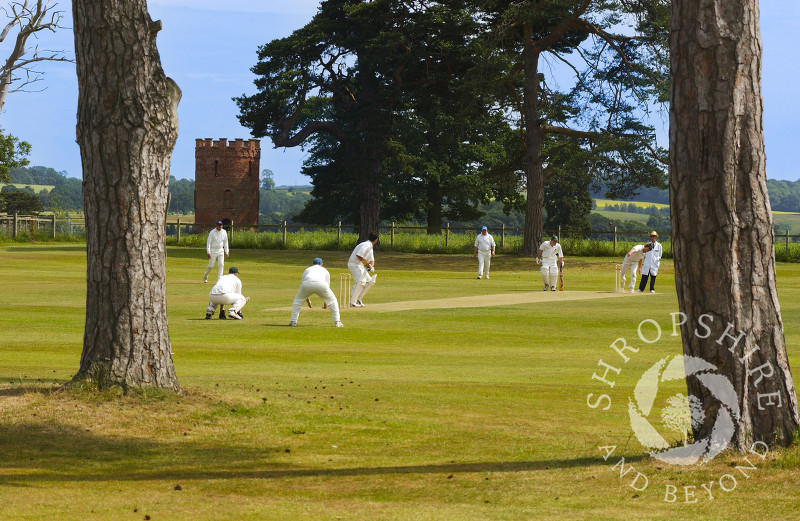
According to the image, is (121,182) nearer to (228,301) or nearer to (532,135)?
(228,301)

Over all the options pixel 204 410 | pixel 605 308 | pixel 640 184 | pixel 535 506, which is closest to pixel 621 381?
pixel 204 410

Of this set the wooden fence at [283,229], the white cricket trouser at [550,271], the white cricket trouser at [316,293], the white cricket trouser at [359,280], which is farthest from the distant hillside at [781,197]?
the white cricket trouser at [316,293]

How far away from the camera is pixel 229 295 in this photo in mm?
20391

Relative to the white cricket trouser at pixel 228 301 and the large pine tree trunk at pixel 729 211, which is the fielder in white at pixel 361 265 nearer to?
the white cricket trouser at pixel 228 301

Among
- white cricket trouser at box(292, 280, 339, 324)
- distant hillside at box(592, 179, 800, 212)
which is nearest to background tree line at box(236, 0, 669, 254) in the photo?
white cricket trouser at box(292, 280, 339, 324)

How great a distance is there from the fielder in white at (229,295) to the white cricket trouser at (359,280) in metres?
3.56

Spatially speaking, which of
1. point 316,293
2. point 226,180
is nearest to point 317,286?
point 316,293

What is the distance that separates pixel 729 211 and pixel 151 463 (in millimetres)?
4564

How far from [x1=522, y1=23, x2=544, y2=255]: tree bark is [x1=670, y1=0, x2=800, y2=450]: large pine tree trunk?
4364cm

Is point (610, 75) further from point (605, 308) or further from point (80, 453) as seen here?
point (80, 453)

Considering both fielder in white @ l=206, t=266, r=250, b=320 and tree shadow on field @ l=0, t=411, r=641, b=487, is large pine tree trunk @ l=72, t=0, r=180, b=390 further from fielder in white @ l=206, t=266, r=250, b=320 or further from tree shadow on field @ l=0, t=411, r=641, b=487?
fielder in white @ l=206, t=266, r=250, b=320

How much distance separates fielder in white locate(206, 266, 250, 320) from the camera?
20.3 meters

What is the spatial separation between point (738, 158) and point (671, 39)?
0.97 m

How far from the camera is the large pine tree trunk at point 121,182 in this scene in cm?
937
